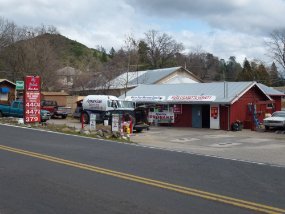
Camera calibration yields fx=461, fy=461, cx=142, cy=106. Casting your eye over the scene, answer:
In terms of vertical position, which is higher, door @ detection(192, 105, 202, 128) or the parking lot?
door @ detection(192, 105, 202, 128)

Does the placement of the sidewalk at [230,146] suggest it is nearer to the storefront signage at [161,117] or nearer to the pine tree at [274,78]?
the storefront signage at [161,117]

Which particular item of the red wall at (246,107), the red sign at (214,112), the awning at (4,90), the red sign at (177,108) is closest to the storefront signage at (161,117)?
the red sign at (177,108)

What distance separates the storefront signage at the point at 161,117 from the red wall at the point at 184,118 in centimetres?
48

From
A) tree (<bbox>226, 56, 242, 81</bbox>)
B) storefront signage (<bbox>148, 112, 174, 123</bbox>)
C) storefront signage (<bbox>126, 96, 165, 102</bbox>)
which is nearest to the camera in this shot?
storefront signage (<bbox>148, 112, 174, 123</bbox>)

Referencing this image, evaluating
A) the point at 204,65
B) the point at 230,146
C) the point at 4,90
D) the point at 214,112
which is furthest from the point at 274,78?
the point at 230,146

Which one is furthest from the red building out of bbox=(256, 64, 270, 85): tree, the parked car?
bbox=(256, 64, 270, 85): tree

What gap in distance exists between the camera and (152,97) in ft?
142

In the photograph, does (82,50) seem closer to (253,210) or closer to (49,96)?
(49,96)

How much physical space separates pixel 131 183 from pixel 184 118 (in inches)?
1217

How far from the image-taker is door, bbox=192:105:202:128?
39.8 metres

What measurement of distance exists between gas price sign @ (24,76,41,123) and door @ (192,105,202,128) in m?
14.2

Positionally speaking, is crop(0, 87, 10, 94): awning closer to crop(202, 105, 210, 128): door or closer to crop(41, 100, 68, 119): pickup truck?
crop(41, 100, 68, 119): pickup truck

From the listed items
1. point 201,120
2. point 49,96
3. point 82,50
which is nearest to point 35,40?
point 49,96

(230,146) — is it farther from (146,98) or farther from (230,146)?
(146,98)
